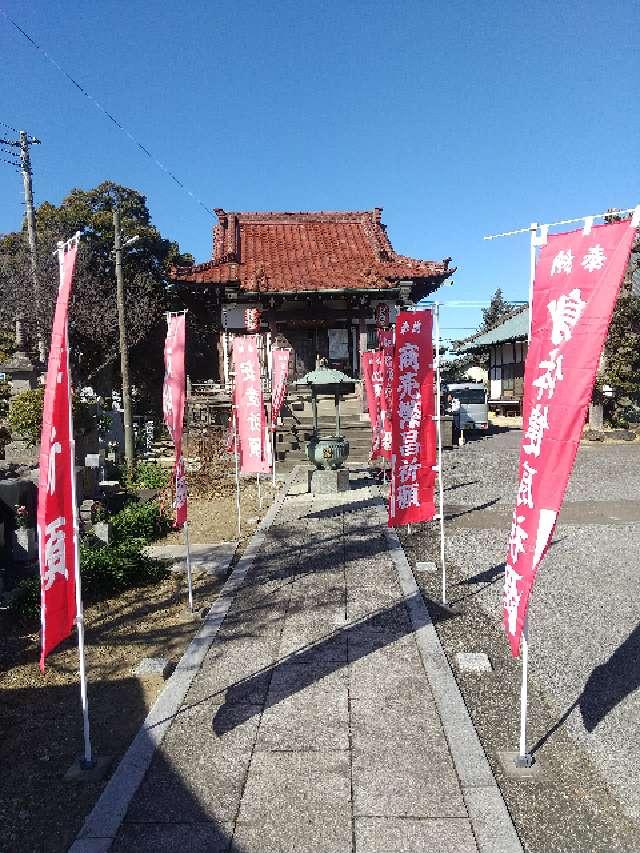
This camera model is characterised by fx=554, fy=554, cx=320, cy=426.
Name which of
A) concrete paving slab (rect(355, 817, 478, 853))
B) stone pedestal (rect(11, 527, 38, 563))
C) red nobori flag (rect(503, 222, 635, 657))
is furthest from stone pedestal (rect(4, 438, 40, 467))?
red nobori flag (rect(503, 222, 635, 657))

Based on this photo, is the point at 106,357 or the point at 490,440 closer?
the point at 490,440

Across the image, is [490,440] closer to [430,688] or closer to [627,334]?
[627,334]

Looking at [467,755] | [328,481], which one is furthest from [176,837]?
[328,481]

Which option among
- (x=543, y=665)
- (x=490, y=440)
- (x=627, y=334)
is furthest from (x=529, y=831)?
(x=627, y=334)

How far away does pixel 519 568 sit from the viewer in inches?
149

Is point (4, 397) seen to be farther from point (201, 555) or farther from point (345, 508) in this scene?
point (345, 508)

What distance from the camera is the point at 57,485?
388 centimetres

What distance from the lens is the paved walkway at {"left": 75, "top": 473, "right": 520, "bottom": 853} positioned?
3.18m

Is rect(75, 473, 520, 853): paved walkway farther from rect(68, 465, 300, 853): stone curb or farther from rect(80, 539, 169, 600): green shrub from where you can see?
rect(80, 539, 169, 600): green shrub

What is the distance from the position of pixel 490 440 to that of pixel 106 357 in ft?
56.3

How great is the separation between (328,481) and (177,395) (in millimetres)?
6610

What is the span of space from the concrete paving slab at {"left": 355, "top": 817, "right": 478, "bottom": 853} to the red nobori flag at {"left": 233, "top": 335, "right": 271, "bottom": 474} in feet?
24.0

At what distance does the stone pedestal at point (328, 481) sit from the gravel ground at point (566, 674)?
3.14m

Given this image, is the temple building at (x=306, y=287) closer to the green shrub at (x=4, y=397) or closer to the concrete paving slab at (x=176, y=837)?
the green shrub at (x=4, y=397)
